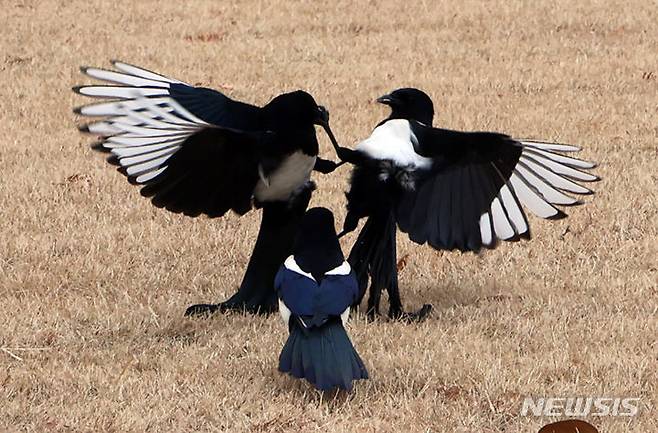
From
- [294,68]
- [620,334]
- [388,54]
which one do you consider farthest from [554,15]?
[620,334]

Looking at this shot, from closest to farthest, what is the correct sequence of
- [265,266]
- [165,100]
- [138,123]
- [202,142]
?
[202,142], [138,123], [165,100], [265,266]

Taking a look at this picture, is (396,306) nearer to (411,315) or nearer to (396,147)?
(411,315)

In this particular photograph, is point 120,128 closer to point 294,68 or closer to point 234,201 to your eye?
point 234,201

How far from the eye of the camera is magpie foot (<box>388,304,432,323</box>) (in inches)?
239

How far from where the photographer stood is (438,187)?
5930mm

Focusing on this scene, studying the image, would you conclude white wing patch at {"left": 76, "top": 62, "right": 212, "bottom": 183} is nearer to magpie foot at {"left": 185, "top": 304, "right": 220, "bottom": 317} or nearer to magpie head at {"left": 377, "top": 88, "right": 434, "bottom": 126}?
magpie foot at {"left": 185, "top": 304, "right": 220, "bottom": 317}

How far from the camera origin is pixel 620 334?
5777mm

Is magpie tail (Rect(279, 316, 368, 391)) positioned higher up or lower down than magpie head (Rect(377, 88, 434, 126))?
lower down

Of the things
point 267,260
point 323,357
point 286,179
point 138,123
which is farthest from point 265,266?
point 323,357

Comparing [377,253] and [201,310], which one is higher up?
[377,253]

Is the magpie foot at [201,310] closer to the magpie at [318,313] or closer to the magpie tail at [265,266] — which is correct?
the magpie tail at [265,266]

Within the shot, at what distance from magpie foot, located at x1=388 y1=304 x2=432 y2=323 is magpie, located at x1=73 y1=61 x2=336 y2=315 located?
739 mm

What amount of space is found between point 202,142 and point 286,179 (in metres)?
0.53

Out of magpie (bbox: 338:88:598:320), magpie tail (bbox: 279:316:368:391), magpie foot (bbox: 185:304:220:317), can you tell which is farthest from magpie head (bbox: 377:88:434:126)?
magpie tail (bbox: 279:316:368:391)
